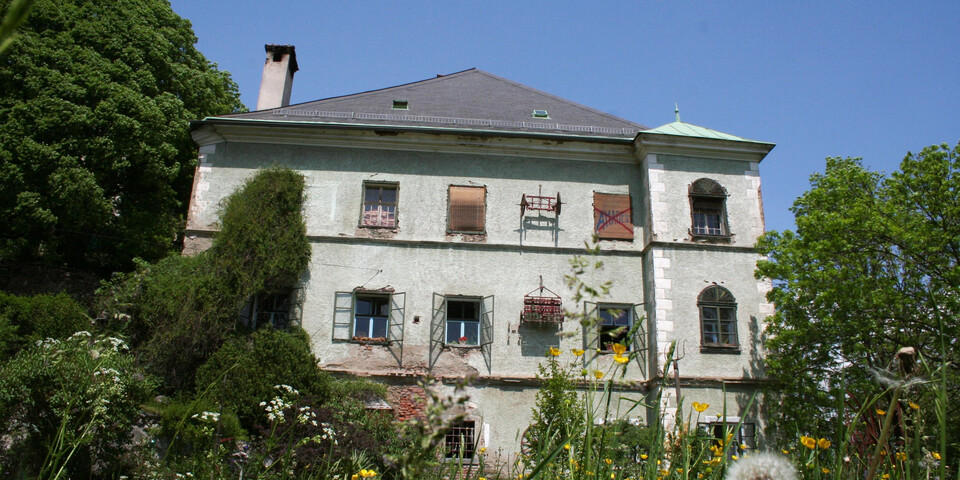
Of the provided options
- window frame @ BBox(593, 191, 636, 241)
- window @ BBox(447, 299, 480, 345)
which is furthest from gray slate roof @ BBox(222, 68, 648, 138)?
window @ BBox(447, 299, 480, 345)

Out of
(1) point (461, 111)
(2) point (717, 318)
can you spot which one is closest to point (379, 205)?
(1) point (461, 111)

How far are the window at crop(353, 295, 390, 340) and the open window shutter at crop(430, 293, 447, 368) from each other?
3.42 feet

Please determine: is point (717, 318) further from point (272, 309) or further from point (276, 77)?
point (276, 77)

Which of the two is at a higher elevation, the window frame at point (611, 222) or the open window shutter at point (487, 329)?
the window frame at point (611, 222)

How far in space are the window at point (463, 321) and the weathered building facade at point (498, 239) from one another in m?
0.03

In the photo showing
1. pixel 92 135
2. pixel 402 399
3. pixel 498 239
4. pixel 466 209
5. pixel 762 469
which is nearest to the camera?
pixel 762 469

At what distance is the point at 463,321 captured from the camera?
49.8 ft

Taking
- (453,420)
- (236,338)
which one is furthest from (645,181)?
(453,420)

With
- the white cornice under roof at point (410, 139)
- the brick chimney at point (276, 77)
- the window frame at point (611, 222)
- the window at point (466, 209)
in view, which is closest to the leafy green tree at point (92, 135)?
the white cornice under roof at point (410, 139)

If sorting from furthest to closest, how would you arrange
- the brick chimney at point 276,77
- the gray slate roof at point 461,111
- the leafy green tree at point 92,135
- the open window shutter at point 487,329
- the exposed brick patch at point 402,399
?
1. the brick chimney at point 276,77
2. the gray slate roof at point 461,111
3. the leafy green tree at point 92,135
4. the open window shutter at point 487,329
5. the exposed brick patch at point 402,399

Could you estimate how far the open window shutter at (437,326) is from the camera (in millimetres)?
14773

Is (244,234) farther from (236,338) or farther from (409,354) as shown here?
(409,354)

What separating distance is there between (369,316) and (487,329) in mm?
Result: 2653

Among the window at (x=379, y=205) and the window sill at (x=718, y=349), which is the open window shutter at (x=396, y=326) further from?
the window sill at (x=718, y=349)
